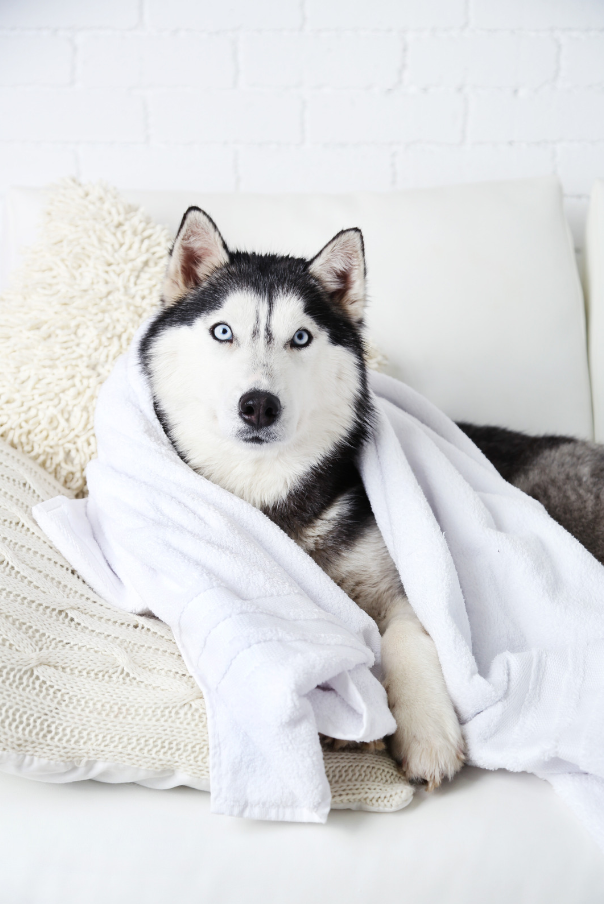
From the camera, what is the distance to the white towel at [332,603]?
89cm

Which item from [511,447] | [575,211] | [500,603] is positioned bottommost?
[500,603]

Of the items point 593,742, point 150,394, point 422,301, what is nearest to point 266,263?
point 150,394

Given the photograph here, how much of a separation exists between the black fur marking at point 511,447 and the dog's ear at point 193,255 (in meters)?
0.82

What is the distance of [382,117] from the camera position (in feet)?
7.75

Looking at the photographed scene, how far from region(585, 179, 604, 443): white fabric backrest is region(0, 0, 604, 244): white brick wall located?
0.30 m

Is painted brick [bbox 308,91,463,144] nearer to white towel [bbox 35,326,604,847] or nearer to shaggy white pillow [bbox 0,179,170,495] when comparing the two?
shaggy white pillow [bbox 0,179,170,495]

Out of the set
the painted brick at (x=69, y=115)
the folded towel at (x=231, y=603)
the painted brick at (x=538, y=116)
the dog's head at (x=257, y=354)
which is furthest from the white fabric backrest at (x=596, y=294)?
the painted brick at (x=69, y=115)

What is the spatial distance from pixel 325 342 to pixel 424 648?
60 centimetres

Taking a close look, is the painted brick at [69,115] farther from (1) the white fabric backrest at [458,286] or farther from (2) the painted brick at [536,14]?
(2) the painted brick at [536,14]

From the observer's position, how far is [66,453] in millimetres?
1565

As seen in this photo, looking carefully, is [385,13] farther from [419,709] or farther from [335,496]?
[419,709]

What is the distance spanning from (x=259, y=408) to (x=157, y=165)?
5.27 feet

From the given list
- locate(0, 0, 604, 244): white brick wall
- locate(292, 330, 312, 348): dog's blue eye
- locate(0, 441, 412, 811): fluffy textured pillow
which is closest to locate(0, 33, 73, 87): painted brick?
locate(0, 0, 604, 244): white brick wall

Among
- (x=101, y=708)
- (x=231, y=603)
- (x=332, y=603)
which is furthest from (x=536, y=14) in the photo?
(x=101, y=708)
